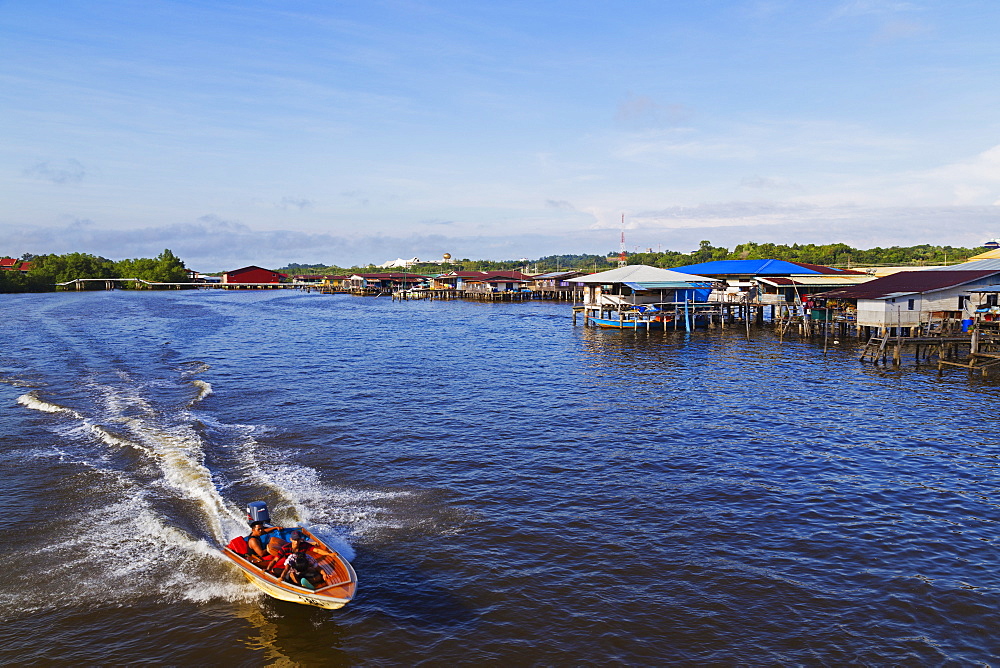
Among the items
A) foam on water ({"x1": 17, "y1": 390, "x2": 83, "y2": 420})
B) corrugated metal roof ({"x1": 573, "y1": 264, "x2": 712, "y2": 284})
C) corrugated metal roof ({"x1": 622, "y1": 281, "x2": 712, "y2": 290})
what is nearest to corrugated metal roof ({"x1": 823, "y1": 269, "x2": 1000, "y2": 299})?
corrugated metal roof ({"x1": 622, "y1": 281, "x2": 712, "y2": 290})

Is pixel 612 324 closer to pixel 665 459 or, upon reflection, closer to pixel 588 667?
pixel 665 459

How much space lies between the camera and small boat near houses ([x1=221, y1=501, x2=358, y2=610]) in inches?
515

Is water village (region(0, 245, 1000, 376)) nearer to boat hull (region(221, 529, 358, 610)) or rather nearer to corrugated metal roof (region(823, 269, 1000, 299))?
corrugated metal roof (region(823, 269, 1000, 299))

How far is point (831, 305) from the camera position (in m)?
65.4

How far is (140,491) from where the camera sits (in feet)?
67.4

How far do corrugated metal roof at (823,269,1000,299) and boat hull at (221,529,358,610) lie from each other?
4481cm

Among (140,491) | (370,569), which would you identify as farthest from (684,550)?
(140,491)

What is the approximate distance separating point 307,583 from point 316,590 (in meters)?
0.26

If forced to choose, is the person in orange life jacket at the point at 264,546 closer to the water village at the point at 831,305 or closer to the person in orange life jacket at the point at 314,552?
the person in orange life jacket at the point at 314,552

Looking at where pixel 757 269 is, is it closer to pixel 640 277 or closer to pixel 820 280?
pixel 820 280

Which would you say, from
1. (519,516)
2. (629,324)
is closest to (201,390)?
(519,516)

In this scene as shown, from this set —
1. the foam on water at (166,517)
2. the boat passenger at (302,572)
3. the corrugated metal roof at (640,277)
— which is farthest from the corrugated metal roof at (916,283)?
the boat passenger at (302,572)

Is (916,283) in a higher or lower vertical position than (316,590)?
higher

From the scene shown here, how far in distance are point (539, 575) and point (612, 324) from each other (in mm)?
51047
